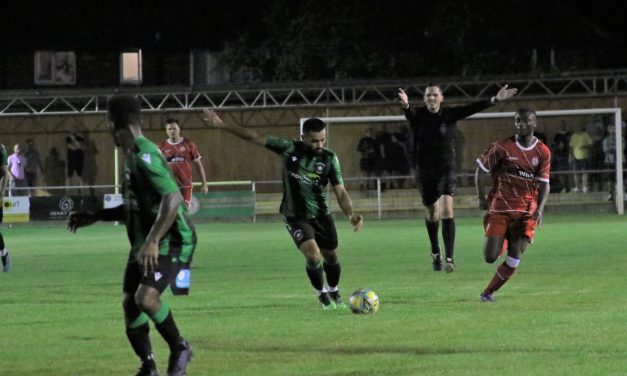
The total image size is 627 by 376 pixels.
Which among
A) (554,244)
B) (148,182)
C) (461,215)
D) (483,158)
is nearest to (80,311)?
(483,158)

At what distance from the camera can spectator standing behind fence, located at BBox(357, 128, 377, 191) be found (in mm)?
35688

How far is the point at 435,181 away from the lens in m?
16.8

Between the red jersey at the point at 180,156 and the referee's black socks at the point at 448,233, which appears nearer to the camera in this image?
the referee's black socks at the point at 448,233

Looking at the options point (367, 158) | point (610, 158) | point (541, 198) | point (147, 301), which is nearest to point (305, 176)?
point (541, 198)

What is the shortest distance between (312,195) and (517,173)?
7.09 ft

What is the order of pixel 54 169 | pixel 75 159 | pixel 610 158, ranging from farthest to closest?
1. pixel 54 169
2. pixel 75 159
3. pixel 610 158

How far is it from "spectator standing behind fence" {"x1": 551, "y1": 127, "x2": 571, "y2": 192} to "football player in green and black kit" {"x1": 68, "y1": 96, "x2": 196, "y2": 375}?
1051 inches

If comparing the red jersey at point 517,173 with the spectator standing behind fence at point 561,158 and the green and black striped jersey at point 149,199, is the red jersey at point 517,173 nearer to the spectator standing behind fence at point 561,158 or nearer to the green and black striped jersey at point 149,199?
the green and black striped jersey at point 149,199

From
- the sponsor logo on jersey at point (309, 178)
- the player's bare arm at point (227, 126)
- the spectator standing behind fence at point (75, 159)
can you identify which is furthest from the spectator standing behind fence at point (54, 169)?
the player's bare arm at point (227, 126)

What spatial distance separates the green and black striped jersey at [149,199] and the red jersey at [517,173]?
5384mm

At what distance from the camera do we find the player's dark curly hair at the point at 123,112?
26.2 ft

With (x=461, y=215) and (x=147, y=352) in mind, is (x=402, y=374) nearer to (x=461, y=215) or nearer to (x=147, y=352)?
(x=147, y=352)

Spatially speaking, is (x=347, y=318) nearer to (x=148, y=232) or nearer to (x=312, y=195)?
(x=312, y=195)

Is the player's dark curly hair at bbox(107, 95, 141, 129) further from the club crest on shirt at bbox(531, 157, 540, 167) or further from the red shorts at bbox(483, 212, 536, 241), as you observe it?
the club crest on shirt at bbox(531, 157, 540, 167)
